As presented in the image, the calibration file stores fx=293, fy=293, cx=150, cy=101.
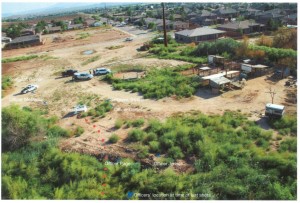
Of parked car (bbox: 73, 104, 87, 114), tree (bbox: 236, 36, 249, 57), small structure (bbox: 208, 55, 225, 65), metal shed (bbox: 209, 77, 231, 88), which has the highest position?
tree (bbox: 236, 36, 249, 57)

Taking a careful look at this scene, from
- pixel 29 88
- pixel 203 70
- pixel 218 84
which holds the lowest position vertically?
pixel 29 88

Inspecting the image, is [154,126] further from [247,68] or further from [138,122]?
[247,68]

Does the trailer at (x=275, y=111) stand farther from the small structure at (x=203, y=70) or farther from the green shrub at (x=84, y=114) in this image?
the green shrub at (x=84, y=114)

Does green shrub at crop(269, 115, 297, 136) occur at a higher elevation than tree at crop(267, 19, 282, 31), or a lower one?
lower

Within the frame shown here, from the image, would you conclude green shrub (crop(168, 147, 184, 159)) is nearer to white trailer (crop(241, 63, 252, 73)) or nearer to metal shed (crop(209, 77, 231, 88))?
metal shed (crop(209, 77, 231, 88))

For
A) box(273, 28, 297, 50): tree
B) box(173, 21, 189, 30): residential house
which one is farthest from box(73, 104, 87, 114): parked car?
box(173, 21, 189, 30): residential house

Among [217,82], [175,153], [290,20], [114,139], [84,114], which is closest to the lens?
[175,153]

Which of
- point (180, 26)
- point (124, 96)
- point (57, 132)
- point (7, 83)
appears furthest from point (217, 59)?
point (180, 26)

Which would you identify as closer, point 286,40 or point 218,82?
point 218,82
